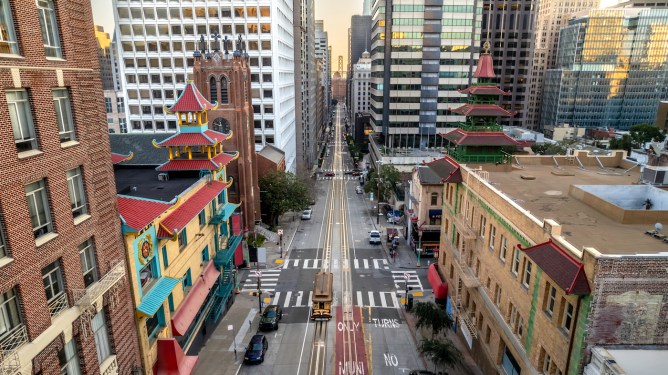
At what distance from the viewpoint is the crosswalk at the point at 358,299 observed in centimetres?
4266

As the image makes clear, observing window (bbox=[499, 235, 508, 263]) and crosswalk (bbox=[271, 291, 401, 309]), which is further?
crosswalk (bbox=[271, 291, 401, 309])

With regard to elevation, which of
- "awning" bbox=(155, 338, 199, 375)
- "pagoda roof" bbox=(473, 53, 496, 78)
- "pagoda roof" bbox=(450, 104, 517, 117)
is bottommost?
"awning" bbox=(155, 338, 199, 375)

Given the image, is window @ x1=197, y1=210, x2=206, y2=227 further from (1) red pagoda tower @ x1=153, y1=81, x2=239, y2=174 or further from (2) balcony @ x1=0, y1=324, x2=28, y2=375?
(2) balcony @ x1=0, y1=324, x2=28, y2=375

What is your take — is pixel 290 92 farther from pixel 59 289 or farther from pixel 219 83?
pixel 59 289

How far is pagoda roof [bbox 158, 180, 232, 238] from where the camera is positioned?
1040 inches

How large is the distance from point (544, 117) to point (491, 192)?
144386mm

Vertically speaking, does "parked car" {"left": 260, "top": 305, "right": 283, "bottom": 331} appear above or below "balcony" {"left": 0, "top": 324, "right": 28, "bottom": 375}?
below

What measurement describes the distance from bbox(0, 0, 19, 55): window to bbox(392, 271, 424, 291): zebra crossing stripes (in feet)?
133

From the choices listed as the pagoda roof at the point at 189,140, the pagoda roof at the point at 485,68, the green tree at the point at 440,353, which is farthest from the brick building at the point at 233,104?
the green tree at the point at 440,353

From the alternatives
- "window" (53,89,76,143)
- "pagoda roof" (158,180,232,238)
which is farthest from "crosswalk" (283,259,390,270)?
"window" (53,89,76,143)

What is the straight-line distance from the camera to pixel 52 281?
16422 mm

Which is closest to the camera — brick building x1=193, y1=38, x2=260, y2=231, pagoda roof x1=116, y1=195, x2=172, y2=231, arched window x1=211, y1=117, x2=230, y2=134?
pagoda roof x1=116, y1=195, x2=172, y2=231

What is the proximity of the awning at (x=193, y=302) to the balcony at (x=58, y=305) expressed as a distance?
12155 millimetres

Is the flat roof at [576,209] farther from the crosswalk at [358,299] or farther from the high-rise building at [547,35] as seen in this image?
the high-rise building at [547,35]
